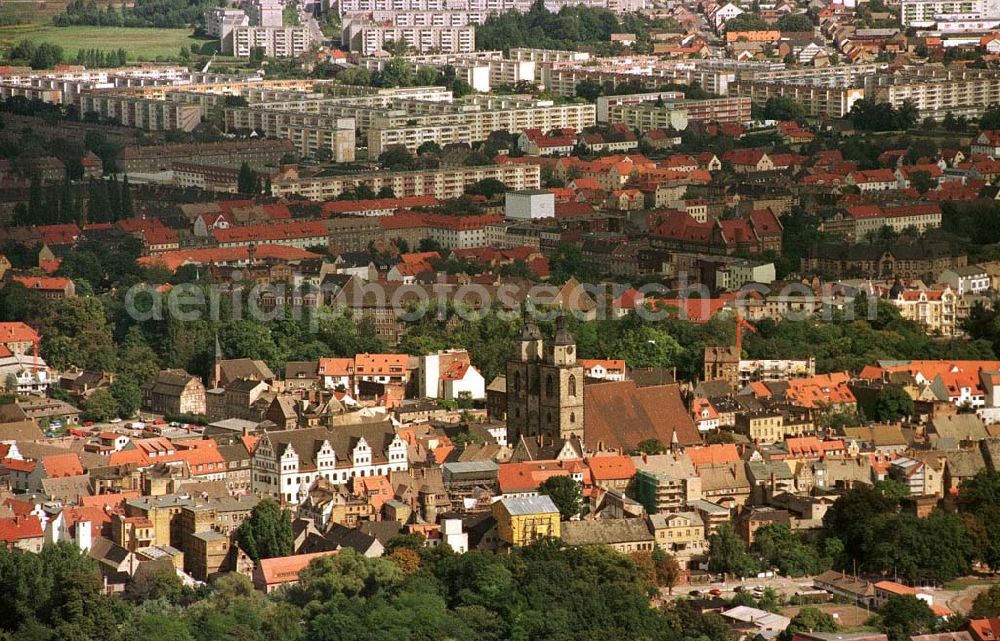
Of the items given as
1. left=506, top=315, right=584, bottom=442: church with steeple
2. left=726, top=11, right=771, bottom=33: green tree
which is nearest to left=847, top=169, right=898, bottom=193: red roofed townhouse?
left=506, top=315, right=584, bottom=442: church with steeple

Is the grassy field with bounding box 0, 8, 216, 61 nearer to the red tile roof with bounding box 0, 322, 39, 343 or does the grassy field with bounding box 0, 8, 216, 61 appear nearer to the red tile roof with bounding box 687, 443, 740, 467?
the red tile roof with bounding box 0, 322, 39, 343

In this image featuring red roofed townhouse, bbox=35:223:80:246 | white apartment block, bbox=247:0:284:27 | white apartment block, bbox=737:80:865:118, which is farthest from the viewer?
white apartment block, bbox=247:0:284:27

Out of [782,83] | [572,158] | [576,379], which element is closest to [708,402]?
[576,379]

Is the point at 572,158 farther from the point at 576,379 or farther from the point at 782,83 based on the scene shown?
the point at 576,379

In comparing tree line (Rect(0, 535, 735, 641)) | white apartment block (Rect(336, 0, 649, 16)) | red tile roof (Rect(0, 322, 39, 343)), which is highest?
white apartment block (Rect(336, 0, 649, 16))

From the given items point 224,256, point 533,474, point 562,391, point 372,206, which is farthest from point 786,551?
point 372,206

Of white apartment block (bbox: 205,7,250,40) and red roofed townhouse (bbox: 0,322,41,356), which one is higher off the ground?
white apartment block (bbox: 205,7,250,40)
